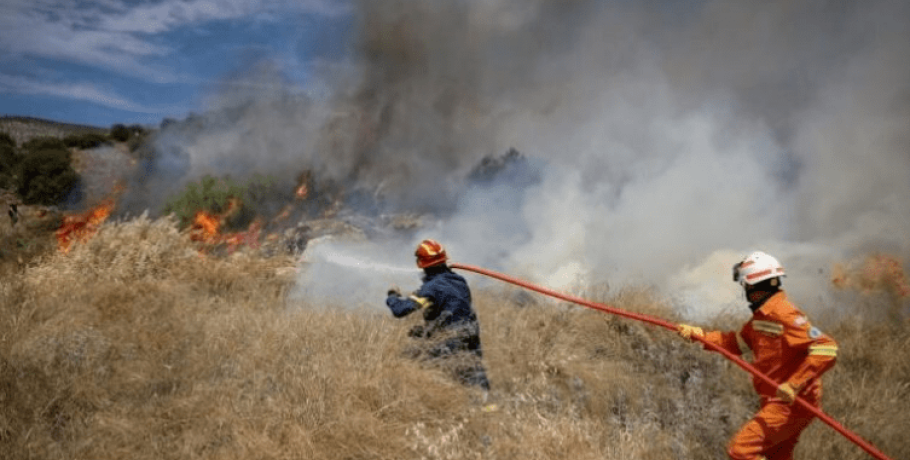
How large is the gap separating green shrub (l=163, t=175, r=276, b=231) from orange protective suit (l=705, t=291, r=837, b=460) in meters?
13.6

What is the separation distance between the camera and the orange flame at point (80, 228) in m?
8.02

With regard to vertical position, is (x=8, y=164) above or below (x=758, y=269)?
below

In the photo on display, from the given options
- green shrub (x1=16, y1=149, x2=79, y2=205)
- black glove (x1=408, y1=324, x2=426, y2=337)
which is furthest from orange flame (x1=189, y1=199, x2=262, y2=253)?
green shrub (x1=16, y1=149, x2=79, y2=205)

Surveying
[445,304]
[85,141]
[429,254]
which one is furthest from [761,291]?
[85,141]

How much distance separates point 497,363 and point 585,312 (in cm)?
187

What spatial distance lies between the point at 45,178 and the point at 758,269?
69.8 ft

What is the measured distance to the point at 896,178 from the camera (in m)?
11.6

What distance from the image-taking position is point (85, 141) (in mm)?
26375

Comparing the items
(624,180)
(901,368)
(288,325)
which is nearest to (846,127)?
(624,180)

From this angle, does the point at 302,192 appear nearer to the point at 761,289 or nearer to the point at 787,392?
the point at 761,289

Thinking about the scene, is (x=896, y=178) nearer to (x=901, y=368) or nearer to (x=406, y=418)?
(x=901, y=368)

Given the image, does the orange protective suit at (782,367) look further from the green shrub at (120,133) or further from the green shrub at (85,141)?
the green shrub at (120,133)

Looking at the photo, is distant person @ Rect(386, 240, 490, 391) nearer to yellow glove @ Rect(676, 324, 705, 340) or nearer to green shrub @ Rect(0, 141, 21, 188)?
yellow glove @ Rect(676, 324, 705, 340)

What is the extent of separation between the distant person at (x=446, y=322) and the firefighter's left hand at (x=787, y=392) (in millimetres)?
2065
